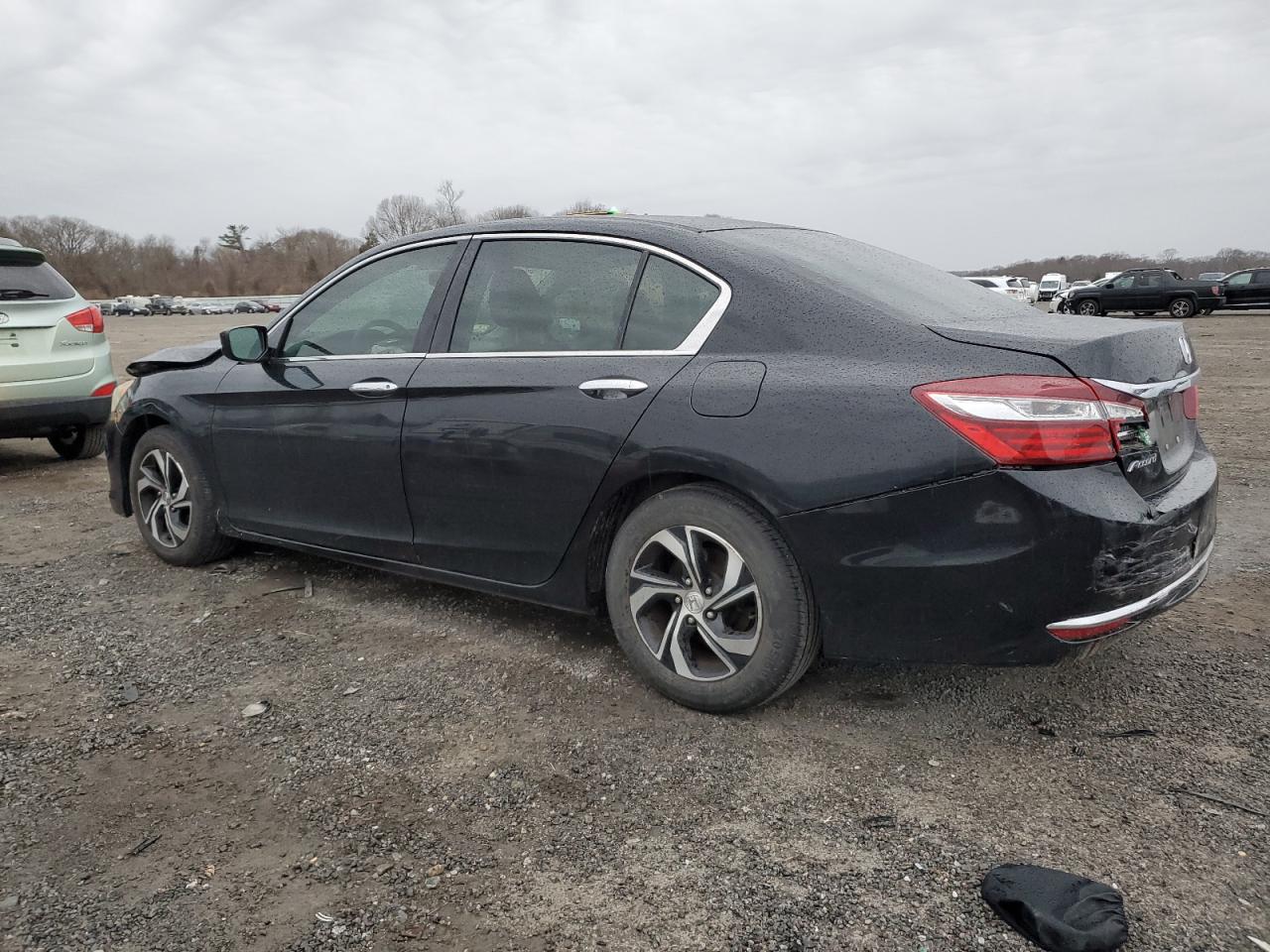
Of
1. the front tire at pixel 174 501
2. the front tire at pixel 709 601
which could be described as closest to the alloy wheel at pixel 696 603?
the front tire at pixel 709 601

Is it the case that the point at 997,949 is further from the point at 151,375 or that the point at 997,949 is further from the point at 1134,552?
the point at 151,375

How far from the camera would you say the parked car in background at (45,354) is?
6.97 meters

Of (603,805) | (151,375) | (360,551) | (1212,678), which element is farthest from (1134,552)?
(151,375)

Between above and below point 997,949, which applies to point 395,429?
above

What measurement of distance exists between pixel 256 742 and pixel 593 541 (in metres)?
1.23

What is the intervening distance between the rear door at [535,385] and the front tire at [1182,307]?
102ft

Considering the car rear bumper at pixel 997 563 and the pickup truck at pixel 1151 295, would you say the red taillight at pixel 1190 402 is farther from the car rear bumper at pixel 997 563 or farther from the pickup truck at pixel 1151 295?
the pickup truck at pixel 1151 295

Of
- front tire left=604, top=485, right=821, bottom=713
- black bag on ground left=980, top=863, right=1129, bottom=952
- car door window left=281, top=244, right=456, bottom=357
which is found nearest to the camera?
black bag on ground left=980, top=863, right=1129, bottom=952

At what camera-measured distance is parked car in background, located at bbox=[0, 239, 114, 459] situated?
6.97m

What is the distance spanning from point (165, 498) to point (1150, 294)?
31336 millimetres

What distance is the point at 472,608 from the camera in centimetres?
422

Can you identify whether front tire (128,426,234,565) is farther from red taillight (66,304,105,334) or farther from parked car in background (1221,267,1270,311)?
parked car in background (1221,267,1270,311)

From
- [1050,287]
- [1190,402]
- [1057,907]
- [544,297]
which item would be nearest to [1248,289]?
[1050,287]

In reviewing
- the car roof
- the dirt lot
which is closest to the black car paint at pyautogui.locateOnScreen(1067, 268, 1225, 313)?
the dirt lot
